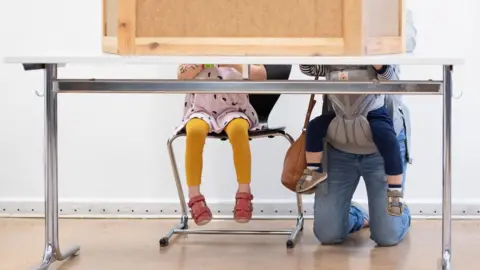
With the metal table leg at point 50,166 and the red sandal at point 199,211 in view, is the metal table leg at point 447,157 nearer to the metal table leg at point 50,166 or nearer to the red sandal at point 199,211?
the red sandal at point 199,211

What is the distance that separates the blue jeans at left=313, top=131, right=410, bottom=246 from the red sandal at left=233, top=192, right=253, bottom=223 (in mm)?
291

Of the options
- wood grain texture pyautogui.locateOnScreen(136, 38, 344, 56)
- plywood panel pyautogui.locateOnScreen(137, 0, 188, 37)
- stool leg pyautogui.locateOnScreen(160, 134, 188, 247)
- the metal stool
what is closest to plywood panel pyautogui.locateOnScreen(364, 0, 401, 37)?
wood grain texture pyautogui.locateOnScreen(136, 38, 344, 56)

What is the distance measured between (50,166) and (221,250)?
2.14 feet

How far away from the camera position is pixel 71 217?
10.2 feet

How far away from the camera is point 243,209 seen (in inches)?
95.7

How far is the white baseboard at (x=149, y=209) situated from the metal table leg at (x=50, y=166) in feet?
2.73

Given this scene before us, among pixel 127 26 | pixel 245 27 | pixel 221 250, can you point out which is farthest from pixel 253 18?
pixel 221 250

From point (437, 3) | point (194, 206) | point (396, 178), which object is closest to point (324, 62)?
point (396, 178)

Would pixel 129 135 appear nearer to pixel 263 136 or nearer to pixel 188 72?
pixel 188 72

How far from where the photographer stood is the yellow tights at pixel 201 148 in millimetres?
2496

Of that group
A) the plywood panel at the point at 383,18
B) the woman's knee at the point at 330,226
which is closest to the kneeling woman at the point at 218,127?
the woman's knee at the point at 330,226

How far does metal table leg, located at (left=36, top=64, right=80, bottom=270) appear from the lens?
212 centimetres

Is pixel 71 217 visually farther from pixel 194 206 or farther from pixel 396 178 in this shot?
pixel 396 178

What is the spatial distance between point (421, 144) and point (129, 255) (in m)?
1.30
